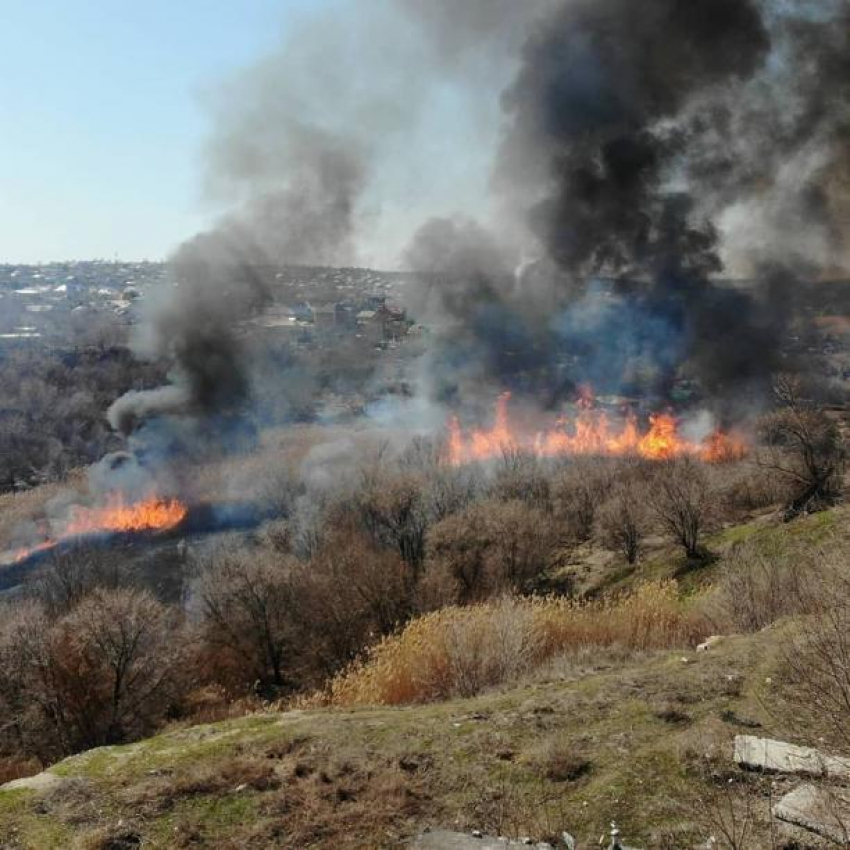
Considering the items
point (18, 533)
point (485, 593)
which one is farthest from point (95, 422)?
point (485, 593)

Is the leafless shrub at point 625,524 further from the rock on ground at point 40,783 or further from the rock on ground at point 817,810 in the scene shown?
the rock on ground at point 40,783

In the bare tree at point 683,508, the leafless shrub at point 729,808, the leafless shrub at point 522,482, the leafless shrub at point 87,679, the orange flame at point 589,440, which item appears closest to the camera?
the leafless shrub at point 729,808

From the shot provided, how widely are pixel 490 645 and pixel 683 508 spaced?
51.8 ft

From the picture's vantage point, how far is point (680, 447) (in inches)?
1683

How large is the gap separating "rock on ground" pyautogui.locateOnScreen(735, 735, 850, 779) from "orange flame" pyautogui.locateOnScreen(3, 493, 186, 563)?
3533cm

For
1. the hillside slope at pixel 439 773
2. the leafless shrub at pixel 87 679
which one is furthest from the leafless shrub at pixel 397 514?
the hillside slope at pixel 439 773

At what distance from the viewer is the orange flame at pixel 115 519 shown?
3572cm

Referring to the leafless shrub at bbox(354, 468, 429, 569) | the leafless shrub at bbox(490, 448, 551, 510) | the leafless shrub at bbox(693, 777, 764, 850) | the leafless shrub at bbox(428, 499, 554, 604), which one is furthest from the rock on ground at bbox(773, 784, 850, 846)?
the leafless shrub at bbox(490, 448, 551, 510)

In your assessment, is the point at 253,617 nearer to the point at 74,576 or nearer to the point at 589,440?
the point at 74,576

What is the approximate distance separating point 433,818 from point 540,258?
41699 mm

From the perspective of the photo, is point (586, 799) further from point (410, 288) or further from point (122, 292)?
point (122, 292)

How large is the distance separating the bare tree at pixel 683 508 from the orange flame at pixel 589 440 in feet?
41.5

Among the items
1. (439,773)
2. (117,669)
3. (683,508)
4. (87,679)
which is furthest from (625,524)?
(439,773)

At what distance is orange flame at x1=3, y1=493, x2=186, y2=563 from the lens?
35719 mm
